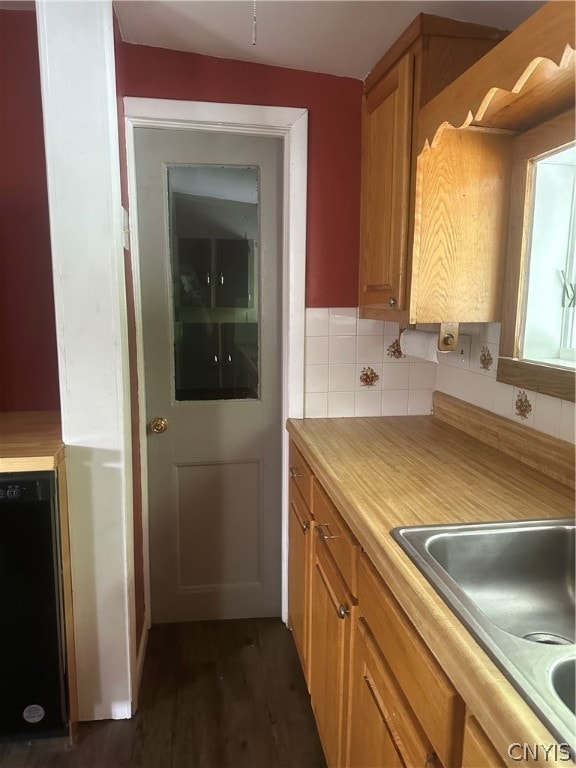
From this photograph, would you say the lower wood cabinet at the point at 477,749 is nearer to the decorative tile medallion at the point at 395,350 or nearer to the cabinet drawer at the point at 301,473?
the cabinet drawer at the point at 301,473

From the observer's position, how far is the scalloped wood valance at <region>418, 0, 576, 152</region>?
93 cm

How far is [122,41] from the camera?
191 cm

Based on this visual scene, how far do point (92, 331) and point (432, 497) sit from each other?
1.08 meters

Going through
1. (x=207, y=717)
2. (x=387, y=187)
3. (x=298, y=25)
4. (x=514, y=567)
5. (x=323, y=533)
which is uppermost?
(x=298, y=25)

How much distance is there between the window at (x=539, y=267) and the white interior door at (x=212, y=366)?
95 cm

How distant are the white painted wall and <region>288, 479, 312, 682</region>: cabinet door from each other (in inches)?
23.1

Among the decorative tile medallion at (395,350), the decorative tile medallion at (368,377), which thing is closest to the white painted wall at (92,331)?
the decorative tile medallion at (368,377)

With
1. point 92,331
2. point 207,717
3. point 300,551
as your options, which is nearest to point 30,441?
point 92,331

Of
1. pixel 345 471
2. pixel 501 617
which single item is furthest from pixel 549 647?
pixel 345 471

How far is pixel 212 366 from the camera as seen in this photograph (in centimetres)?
226

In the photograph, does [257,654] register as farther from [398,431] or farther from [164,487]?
[398,431]

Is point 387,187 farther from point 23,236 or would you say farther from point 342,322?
point 23,236

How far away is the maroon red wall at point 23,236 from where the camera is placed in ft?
6.02

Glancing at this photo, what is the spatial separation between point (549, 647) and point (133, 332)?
5.50ft
